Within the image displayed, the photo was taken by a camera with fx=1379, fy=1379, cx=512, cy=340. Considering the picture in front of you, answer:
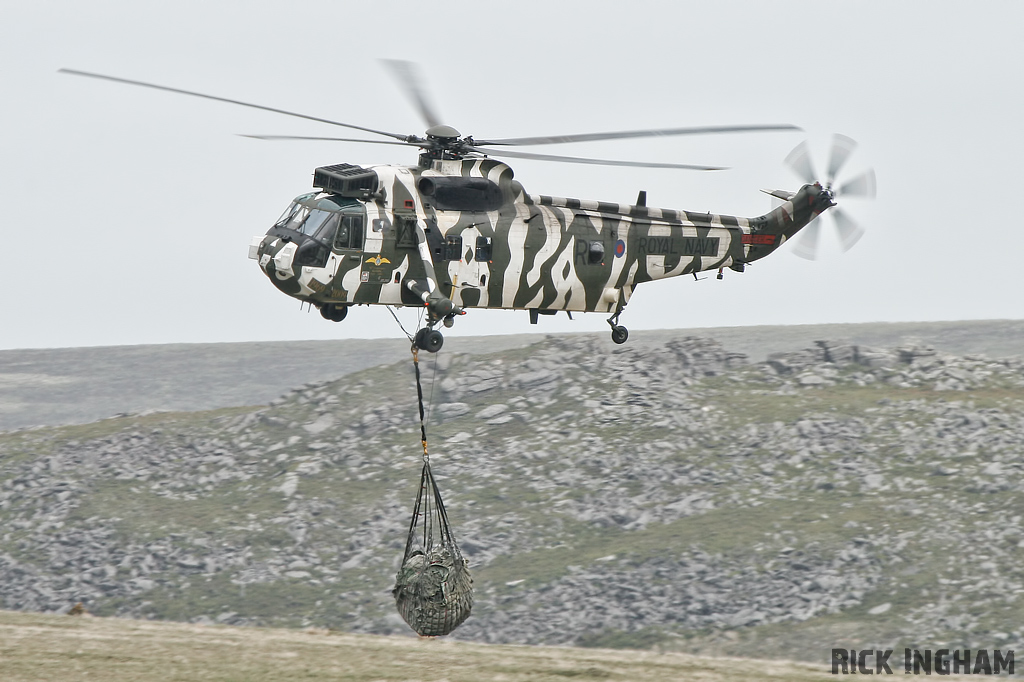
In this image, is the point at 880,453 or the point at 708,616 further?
the point at 880,453

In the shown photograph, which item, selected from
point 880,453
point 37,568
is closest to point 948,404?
point 880,453

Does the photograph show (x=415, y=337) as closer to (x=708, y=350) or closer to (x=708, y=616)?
(x=708, y=616)

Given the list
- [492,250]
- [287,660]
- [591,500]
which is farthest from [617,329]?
[591,500]

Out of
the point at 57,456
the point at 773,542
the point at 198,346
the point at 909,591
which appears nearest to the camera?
the point at 909,591

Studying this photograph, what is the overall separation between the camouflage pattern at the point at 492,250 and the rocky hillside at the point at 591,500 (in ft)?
189

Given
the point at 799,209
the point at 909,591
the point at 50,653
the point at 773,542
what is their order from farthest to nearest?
the point at 773,542 → the point at 909,591 → the point at 799,209 → the point at 50,653

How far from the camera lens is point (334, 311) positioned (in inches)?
1259

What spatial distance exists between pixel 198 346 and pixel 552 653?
14079cm

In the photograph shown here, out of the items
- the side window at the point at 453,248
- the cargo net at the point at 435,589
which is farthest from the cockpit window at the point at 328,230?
the cargo net at the point at 435,589

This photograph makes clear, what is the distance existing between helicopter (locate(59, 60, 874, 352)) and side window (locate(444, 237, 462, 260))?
23mm

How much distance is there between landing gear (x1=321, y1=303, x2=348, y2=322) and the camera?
31.9m

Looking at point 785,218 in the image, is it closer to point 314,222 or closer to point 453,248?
point 453,248

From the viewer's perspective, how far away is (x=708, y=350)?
12875 centimetres

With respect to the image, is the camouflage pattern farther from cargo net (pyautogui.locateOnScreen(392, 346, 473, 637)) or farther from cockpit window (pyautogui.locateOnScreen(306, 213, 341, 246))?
cargo net (pyautogui.locateOnScreen(392, 346, 473, 637))
